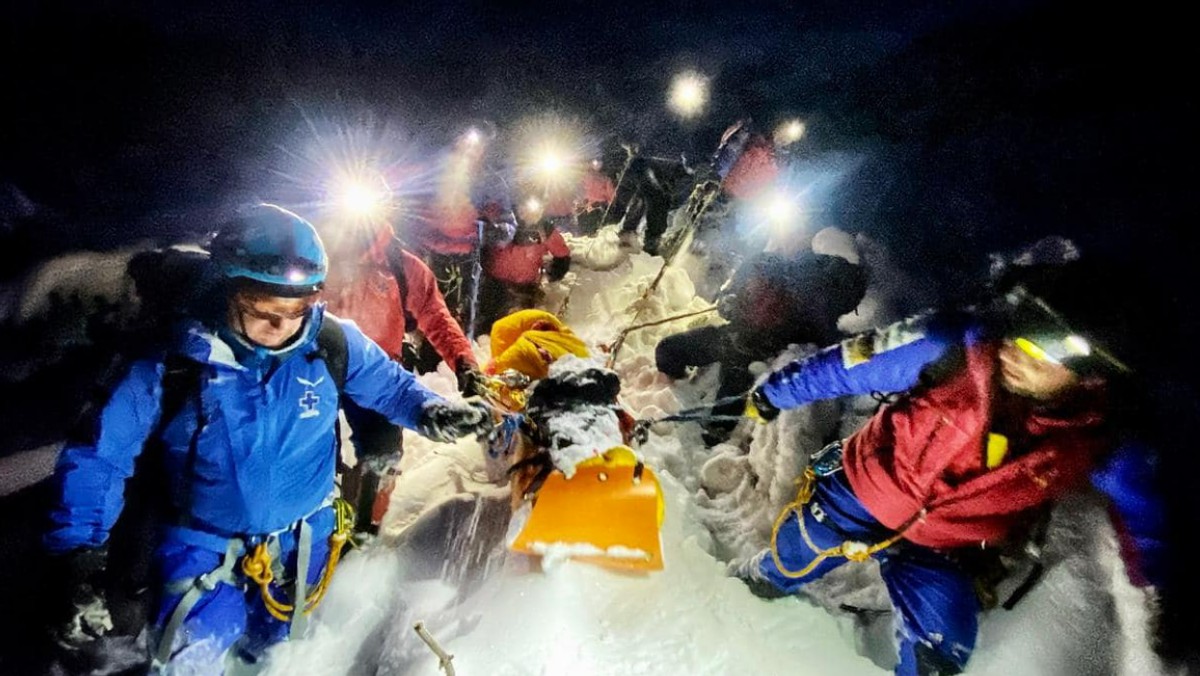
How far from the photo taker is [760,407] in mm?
3242

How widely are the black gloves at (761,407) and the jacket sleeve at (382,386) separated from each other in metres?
2.02

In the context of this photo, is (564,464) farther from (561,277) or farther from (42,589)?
(561,277)

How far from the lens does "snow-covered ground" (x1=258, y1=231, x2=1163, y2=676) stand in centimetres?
249

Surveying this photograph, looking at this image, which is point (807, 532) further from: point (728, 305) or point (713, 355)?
point (728, 305)

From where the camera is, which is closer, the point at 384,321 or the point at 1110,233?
the point at 384,321

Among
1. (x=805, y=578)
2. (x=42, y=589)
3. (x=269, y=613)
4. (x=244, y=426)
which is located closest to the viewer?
(x=42, y=589)

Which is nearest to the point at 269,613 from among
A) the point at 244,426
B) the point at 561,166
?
the point at 244,426

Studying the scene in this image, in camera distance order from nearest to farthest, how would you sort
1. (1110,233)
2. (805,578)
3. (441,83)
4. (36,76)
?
(805,578)
(1110,233)
(36,76)
(441,83)

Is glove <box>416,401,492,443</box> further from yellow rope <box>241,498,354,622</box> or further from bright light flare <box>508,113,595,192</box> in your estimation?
bright light flare <box>508,113,595,192</box>

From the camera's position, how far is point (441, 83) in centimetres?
2455

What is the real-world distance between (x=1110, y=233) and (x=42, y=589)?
7756 mm

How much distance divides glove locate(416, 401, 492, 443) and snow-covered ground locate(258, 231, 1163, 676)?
1.10m

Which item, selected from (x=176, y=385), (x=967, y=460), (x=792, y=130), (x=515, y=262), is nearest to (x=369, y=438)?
(x=176, y=385)

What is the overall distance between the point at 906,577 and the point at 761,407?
48.8 inches
